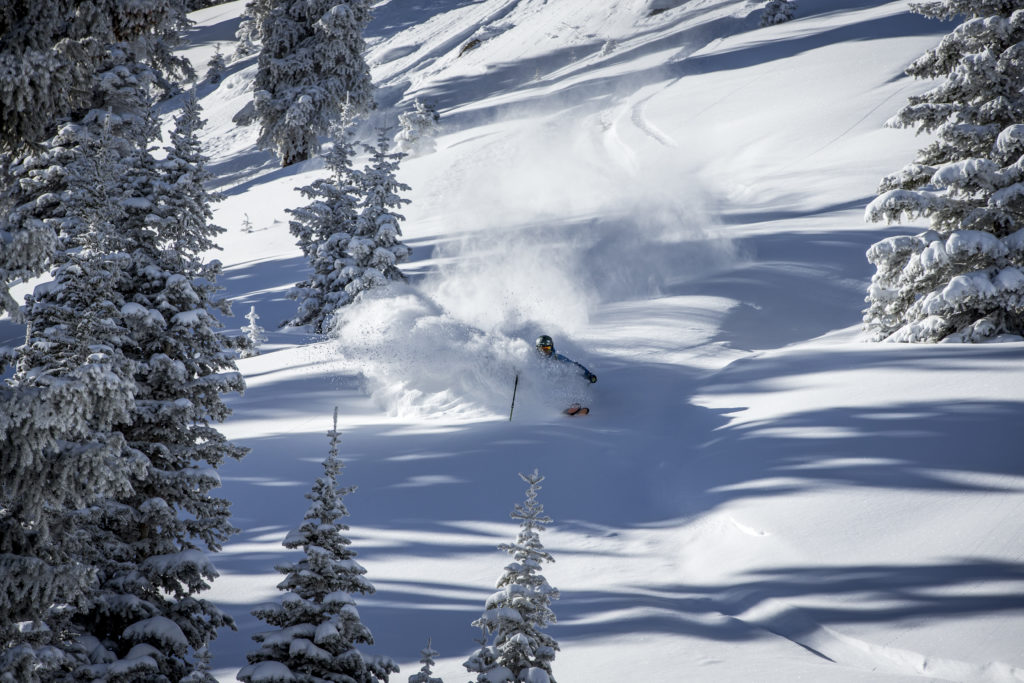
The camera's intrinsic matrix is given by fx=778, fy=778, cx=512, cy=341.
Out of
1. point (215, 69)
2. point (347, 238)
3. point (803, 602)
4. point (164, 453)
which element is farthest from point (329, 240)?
point (215, 69)

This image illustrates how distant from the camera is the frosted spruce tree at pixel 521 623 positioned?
5656 mm

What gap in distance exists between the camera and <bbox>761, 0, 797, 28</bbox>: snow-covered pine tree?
4412 centimetres

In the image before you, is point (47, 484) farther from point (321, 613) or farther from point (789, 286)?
point (789, 286)

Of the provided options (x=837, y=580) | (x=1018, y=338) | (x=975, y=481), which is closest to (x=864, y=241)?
(x=1018, y=338)

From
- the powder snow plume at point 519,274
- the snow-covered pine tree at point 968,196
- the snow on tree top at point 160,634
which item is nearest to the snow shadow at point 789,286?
the powder snow plume at point 519,274

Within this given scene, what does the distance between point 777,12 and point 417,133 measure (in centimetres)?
2265

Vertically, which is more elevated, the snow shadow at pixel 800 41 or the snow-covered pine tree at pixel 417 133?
the snow shadow at pixel 800 41

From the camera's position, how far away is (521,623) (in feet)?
18.9

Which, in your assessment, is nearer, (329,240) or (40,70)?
(40,70)

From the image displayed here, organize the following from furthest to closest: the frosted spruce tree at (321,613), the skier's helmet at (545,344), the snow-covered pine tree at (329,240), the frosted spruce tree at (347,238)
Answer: the snow-covered pine tree at (329,240)
the frosted spruce tree at (347,238)
the skier's helmet at (545,344)
the frosted spruce tree at (321,613)

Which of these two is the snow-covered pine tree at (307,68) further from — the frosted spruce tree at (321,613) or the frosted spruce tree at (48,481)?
the frosted spruce tree at (48,481)

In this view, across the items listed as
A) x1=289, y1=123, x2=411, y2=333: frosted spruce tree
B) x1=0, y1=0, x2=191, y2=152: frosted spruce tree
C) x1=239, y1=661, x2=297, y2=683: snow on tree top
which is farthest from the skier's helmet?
x1=0, y1=0, x2=191, y2=152: frosted spruce tree

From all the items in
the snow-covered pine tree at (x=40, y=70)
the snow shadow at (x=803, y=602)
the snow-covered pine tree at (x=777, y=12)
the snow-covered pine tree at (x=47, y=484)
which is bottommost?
the snow shadow at (x=803, y=602)

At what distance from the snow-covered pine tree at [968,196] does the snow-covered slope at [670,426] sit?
0.83m
